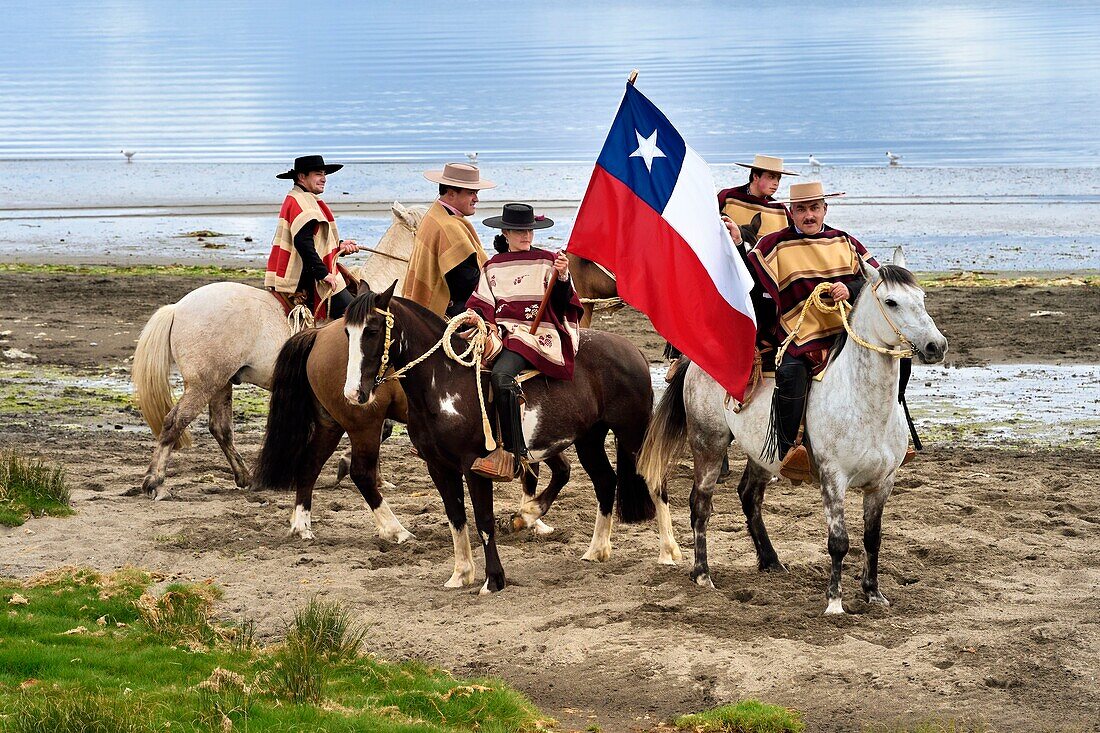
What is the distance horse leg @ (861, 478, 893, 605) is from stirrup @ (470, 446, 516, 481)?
2315 mm

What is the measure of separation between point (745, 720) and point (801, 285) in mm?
3019

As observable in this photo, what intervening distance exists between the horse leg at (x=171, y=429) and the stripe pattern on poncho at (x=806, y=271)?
17.0 feet

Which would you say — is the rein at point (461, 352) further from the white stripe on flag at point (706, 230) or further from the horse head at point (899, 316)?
the horse head at point (899, 316)

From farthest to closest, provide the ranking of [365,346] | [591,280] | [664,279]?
1. [591,280]
2. [664,279]
3. [365,346]

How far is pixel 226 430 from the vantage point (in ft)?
38.7

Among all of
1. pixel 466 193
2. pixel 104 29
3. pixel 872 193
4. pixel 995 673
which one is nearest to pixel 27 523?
pixel 466 193

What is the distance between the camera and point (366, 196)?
35438 mm

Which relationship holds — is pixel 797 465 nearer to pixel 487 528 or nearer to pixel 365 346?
pixel 487 528

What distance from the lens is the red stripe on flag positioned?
8.60m

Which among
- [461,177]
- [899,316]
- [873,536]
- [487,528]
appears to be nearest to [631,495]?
[487,528]

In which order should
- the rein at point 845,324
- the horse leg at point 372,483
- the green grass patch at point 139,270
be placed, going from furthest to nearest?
the green grass patch at point 139,270 → the horse leg at point 372,483 → the rein at point 845,324

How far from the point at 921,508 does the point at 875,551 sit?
231cm

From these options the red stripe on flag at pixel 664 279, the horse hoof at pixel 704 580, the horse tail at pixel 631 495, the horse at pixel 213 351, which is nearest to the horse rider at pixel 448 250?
the horse at pixel 213 351

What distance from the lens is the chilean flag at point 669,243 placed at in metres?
8.59
